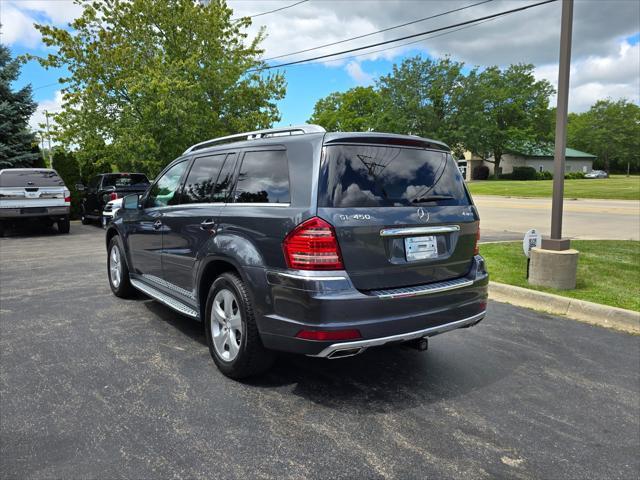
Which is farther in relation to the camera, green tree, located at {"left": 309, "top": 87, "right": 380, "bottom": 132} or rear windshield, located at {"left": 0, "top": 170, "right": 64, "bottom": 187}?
green tree, located at {"left": 309, "top": 87, "right": 380, "bottom": 132}

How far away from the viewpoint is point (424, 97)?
7075 cm

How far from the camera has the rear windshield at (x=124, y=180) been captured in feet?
50.2

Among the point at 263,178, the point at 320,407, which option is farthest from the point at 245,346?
the point at 263,178

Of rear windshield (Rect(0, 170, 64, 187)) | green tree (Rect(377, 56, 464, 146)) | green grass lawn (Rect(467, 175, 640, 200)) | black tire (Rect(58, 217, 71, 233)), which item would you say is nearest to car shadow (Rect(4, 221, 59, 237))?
black tire (Rect(58, 217, 71, 233))

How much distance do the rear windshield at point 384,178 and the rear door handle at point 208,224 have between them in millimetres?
1198

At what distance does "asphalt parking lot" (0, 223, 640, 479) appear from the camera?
2.69 m

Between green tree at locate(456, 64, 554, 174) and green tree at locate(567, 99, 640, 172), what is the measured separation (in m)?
21.1

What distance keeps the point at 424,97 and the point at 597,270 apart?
6735 centimetres

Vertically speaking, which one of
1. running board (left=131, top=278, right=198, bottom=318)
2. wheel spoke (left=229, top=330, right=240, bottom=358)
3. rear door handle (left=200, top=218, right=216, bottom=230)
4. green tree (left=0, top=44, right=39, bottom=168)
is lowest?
wheel spoke (left=229, top=330, right=240, bottom=358)

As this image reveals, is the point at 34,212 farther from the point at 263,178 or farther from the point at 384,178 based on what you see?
the point at 384,178

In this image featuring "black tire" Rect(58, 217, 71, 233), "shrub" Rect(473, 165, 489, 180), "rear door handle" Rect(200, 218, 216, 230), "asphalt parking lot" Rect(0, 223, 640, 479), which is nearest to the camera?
"asphalt parking lot" Rect(0, 223, 640, 479)

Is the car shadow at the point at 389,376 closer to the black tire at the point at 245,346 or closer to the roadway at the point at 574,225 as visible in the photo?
the black tire at the point at 245,346

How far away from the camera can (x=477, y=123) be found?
6794cm

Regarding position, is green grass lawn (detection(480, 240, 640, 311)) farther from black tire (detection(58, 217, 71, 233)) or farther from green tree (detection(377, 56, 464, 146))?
green tree (detection(377, 56, 464, 146))
